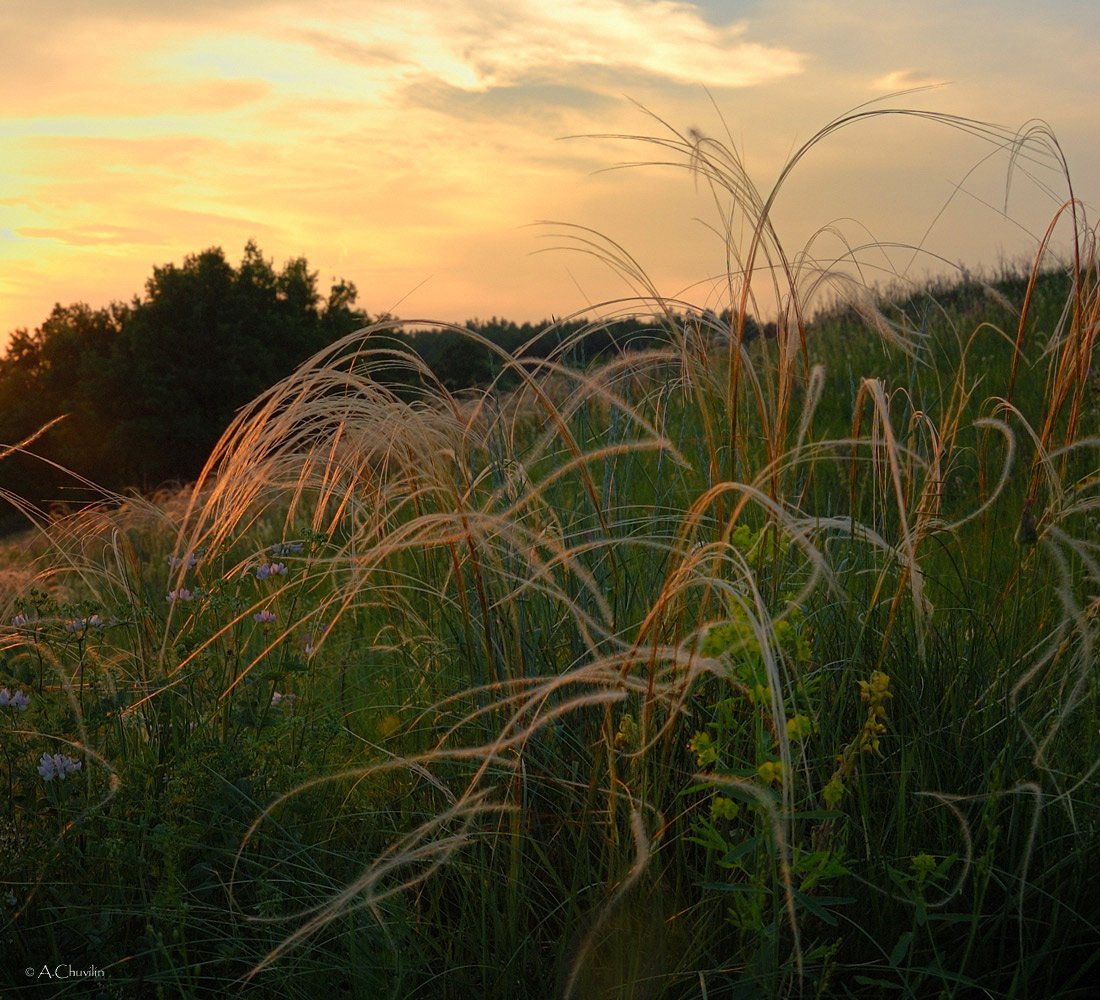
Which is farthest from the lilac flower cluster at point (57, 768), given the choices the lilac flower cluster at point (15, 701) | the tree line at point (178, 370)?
the tree line at point (178, 370)

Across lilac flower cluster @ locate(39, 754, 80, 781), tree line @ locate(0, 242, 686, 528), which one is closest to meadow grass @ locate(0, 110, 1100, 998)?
lilac flower cluster @ locate(39, 754, 80, 781)

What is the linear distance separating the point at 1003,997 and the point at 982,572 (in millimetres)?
1492

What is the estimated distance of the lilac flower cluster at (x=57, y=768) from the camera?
2205mm

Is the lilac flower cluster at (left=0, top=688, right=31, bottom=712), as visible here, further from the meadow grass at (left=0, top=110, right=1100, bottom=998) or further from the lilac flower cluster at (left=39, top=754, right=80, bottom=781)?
the lilac flower cluster at (left=39, top=754, right=80, bottom=781)

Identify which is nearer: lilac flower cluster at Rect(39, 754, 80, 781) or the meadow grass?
the meadow grass

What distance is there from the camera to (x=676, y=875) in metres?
1.98

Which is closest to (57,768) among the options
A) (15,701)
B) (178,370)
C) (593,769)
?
(15,701)

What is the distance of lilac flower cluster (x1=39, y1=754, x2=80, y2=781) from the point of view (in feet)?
7.23

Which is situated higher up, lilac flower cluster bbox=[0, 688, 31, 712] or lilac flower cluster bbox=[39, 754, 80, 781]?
lilac flower cluster bbox=[0, 688, 31, 712]

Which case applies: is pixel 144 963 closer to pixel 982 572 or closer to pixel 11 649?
pixel 11 649

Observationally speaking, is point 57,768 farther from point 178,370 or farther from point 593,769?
point 178,370

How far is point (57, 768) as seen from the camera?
2.21m

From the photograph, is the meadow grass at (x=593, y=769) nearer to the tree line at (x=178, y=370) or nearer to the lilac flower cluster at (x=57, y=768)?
the lilac flower cluster at (x=57, y=768)

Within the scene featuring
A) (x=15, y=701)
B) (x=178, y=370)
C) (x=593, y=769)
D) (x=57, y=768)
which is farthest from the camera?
(x=178, y=370)
